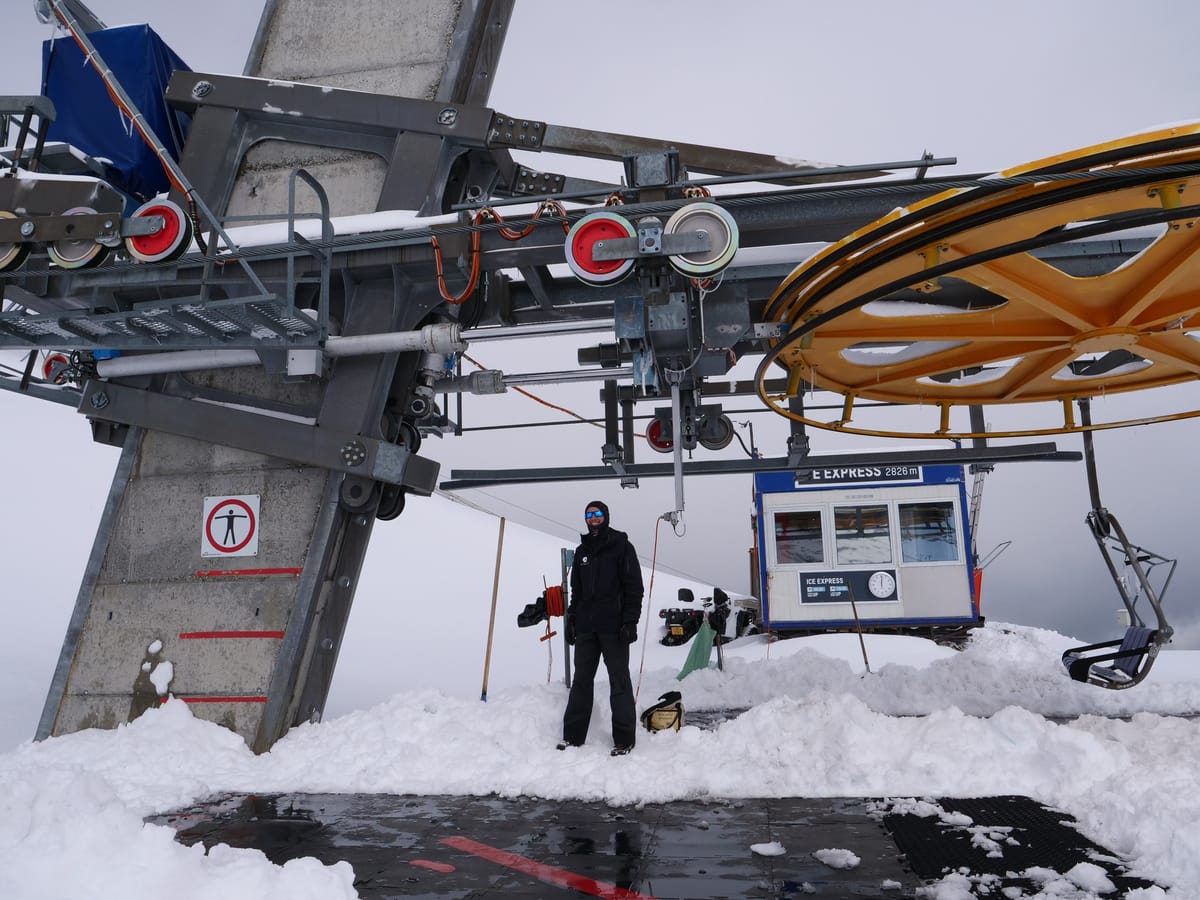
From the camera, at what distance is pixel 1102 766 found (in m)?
6.25

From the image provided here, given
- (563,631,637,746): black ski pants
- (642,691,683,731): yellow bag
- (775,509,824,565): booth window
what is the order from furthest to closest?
(775,509,824,565): booth window, (642,691,683,731): yellow bag, (563,631,637,746): black ski pants

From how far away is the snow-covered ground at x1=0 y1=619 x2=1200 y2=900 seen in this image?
3.85 metres

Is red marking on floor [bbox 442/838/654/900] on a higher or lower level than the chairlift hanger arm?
lower

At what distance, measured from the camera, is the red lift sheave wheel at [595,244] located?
7.45 meters

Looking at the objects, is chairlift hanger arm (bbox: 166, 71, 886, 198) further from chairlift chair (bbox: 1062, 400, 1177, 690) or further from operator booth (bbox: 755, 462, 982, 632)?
operator booth (bbox: 755, 462, 982, 632)

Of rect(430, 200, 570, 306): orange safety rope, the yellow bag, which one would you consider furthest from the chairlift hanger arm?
the yellow bag

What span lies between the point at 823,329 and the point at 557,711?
4254mm

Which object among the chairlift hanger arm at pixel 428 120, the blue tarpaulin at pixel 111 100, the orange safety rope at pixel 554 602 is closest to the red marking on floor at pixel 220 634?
the orange safety rope at pixel 554 602

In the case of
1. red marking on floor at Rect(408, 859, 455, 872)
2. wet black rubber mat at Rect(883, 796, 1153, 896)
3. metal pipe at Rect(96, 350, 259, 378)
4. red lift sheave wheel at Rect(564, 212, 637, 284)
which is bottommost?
red marking on floor at Rect(408, 859, 455, 872)

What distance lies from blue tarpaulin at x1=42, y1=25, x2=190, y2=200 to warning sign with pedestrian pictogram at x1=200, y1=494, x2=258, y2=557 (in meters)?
3.62

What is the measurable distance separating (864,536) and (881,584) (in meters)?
0.92

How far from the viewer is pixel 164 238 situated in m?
8.16

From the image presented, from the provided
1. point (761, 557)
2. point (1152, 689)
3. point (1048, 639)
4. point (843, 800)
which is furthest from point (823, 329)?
point (1048, 639)

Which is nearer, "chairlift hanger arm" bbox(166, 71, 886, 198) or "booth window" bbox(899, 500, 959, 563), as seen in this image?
"chairlift hanger arm" bbox(166, 71, 886, 198)
